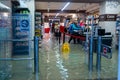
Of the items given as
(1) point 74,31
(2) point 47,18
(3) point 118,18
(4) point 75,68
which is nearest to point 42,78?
(4) point 75,68

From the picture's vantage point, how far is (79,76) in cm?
630

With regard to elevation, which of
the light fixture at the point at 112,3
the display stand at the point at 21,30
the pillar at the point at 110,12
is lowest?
the display stand at the point at 21,30

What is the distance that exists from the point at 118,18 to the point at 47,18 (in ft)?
94.1

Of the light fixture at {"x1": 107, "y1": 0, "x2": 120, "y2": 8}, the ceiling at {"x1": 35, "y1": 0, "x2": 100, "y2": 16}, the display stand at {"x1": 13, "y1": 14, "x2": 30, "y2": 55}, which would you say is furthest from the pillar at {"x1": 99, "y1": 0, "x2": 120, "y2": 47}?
the display stand at {"x1": 13, "y1": 14, "x2": 30, "y2": 55}

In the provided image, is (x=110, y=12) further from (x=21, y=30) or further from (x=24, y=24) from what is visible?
(x=21, y=30)

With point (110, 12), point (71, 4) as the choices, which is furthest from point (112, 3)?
point (71, 4)

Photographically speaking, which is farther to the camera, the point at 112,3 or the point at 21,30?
the point at 112,3

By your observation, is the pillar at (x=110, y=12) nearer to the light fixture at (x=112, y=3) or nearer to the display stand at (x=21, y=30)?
the light fixture at (x=112, y=3)

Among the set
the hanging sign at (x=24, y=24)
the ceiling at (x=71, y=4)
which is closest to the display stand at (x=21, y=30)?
the hanging sign at (x=24, y=24)

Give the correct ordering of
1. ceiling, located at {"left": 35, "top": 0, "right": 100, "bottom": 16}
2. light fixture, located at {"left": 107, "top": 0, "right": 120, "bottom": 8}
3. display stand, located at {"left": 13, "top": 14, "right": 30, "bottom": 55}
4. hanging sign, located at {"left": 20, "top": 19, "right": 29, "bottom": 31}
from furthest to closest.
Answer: ceiling, located at {"left": 35, "top": 0, "right": 100, "bottom": 16}
light fixture, located at {"left": 107, "top": 0, "right": 120, "bottom": 8}
hanging sign, located at {"left": 20, "top": 19, "right": 29, "bottom": 31}
display stand, located at {"left": 13, "top": 14, "right": 30, "bottom": 55}

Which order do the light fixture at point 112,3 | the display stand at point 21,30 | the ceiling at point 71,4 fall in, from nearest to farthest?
1. the display stand at point 21,30
2. the light fixture at point 112,3
3. the ceiling at point 71,4

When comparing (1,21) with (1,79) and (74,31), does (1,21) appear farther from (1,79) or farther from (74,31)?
(74,31)

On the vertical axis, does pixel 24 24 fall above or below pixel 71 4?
below

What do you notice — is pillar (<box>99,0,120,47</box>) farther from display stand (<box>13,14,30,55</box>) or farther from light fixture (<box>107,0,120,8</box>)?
display stand (<box>13,14,30,55</box>)
